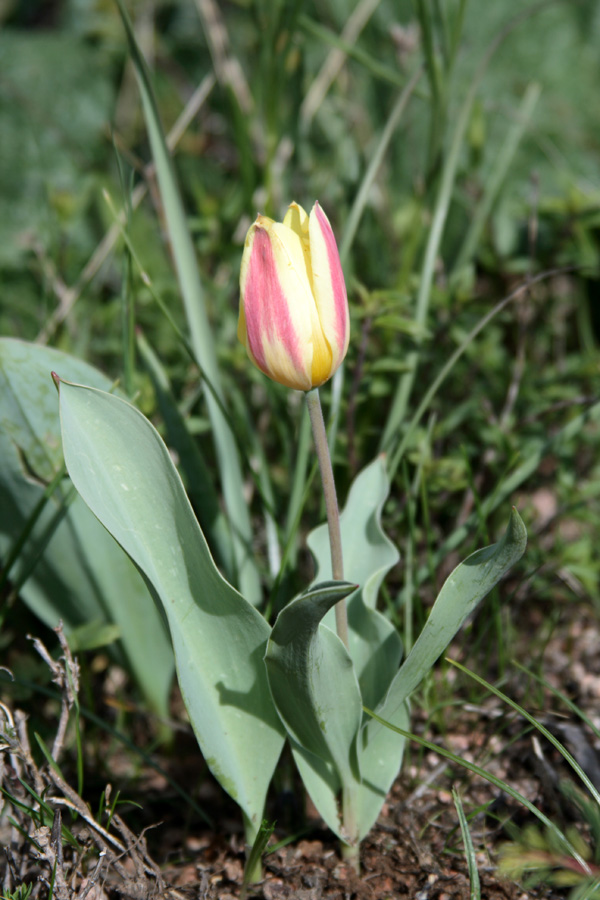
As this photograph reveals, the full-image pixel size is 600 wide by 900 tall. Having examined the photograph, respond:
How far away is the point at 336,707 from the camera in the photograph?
81 centimetres

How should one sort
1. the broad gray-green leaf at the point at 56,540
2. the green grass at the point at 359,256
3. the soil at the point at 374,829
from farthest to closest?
the green grass at the point at 359,256, the broad gray-green leaf at the point at 56,540, the soil at the point at 374,829

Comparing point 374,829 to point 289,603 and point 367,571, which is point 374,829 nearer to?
point 367,571

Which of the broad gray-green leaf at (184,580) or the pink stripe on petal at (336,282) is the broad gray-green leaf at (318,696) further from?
the pink stripe on petal at (336,282)

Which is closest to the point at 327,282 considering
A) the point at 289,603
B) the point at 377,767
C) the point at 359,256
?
the point at 289,603

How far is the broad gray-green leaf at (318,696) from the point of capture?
2.29ft

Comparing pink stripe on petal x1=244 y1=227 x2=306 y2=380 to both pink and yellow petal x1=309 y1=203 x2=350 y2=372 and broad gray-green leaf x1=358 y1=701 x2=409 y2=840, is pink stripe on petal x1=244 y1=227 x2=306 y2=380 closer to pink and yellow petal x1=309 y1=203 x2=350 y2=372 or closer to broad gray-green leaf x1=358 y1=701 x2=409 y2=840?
pink and yellow petal x1=309 y1=203 x2=350 y2=372

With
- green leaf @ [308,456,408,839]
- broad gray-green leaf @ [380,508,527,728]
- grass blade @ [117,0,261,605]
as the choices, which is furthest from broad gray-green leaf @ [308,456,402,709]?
grass blade @ [117,0,261,605]

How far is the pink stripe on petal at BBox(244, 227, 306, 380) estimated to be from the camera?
2.23 feet

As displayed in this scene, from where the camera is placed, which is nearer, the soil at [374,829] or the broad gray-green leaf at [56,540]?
the soil at [374,829]

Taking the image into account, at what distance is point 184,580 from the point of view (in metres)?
0.82

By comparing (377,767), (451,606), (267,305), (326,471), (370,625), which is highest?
(267,305)

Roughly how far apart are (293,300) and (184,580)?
349mm

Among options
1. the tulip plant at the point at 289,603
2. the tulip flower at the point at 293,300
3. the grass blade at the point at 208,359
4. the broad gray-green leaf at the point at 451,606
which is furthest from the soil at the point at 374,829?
the tulip flower at the point at 293,300

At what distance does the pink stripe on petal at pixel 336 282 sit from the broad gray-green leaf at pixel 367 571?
30 cm
